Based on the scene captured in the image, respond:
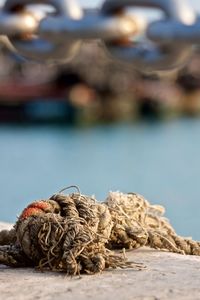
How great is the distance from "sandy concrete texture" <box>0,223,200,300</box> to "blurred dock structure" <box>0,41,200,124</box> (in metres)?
28.2

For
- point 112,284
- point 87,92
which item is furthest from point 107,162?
point 112,284

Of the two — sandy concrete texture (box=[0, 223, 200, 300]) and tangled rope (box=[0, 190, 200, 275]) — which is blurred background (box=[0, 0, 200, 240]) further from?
sandy concrete texture (box=[0, 223, 200, 300])

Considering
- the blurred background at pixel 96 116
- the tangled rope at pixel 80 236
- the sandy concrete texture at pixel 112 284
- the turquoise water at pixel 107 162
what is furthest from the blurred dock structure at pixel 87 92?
the sandy concrete texture at pixel 112 284

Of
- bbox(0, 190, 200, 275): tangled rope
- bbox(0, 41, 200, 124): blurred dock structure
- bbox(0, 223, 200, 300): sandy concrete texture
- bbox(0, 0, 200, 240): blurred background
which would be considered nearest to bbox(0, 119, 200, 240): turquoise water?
bbox(0, 0, 200, 240): blurred background

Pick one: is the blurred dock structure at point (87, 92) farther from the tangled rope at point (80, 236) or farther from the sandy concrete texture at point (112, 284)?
the sandy concrete texture at point (112, 284)

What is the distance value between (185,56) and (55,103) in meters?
30.7

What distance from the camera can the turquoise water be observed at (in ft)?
32.6

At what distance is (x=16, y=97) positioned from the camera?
101 feet

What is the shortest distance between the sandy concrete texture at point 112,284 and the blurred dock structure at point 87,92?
2824cm

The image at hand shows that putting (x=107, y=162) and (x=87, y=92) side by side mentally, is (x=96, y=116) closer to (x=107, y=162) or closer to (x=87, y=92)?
(x=87, y=92)

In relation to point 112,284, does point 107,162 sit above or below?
above

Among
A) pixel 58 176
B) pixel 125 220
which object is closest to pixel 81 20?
pixel 125 220

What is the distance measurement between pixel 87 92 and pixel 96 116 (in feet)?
3.72

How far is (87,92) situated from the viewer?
33.0 m
